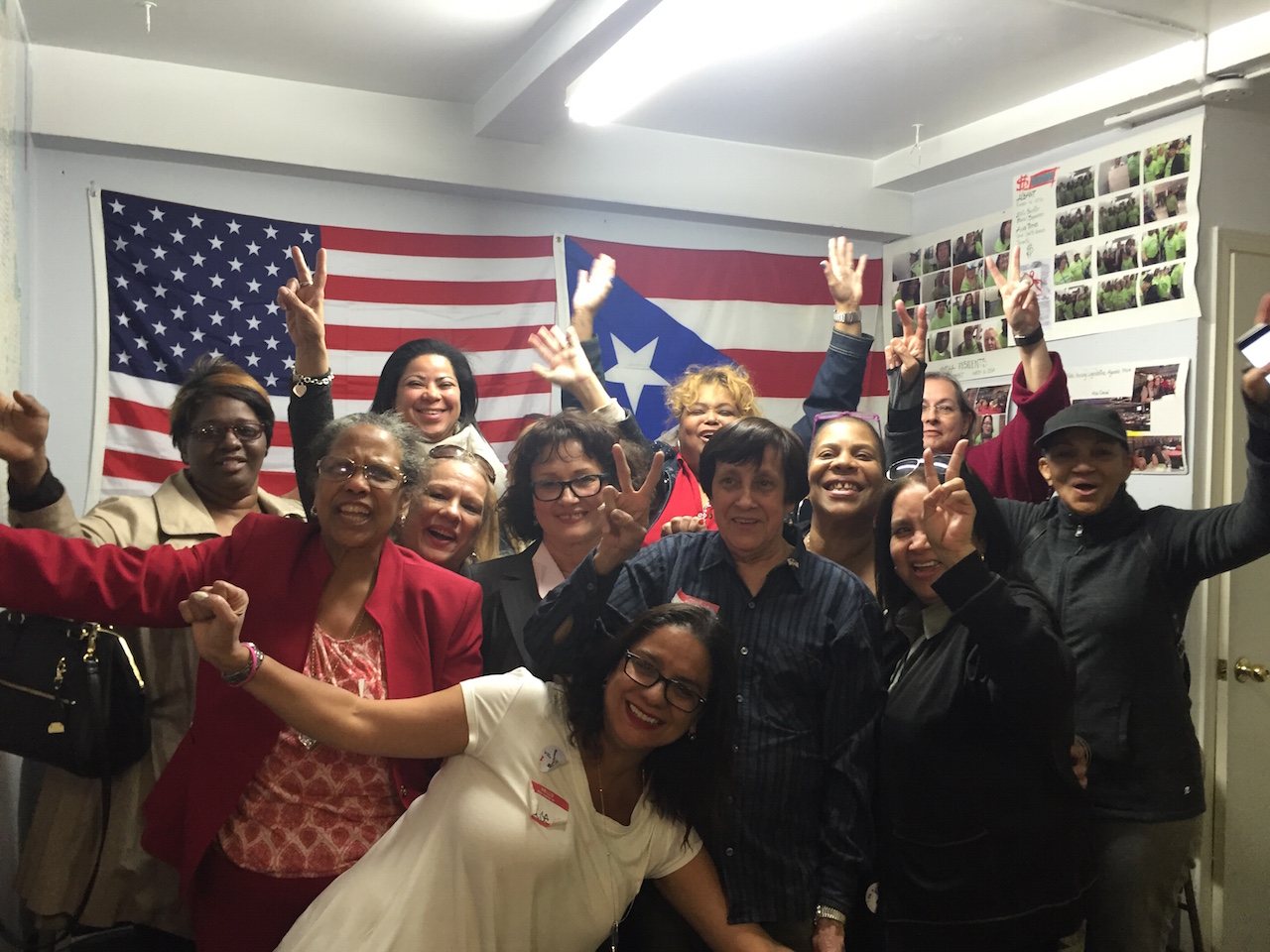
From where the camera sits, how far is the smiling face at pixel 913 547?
211 centimetres

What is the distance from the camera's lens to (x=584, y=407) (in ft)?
9.86

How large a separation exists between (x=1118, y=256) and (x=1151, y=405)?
1.89 feet

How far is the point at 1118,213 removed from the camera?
12.0 ft

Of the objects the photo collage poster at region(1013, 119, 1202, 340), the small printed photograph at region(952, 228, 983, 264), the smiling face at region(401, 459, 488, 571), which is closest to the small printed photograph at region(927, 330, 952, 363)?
the small printed photograph at region(952, 228, 983, 264)

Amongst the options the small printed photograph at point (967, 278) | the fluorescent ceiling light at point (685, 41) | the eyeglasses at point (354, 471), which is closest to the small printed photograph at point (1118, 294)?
the small printed photograph at point (967, 278)

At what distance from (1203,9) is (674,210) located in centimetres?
202

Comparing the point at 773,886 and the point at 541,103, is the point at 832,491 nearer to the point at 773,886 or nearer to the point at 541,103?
the point at 773,886

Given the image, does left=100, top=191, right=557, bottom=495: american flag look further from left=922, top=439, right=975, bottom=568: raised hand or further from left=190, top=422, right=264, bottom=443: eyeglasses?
left=922, top=439, right=975, bottom=568: raised hand

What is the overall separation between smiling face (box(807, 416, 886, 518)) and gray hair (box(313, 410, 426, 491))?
989mm

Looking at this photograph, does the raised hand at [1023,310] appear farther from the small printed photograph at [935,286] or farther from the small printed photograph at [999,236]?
the small printed photograph at [935,286]

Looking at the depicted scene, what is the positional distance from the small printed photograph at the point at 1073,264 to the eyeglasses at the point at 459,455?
250cm

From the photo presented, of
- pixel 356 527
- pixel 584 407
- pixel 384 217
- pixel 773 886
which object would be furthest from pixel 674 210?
pixel 773 886

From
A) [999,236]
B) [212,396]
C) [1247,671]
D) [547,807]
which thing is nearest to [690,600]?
[547,807]

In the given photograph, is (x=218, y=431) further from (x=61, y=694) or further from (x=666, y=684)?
(x=666, y=684)
